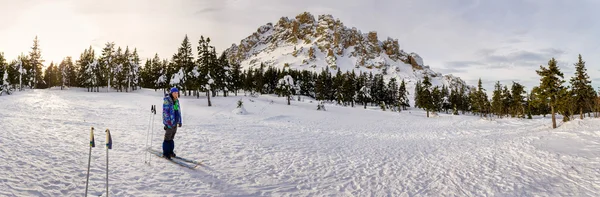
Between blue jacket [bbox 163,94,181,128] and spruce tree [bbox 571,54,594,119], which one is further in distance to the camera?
spruce tree [bbox 571,54,594,119]

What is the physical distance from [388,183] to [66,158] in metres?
9.24

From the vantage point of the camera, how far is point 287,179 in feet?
24.9

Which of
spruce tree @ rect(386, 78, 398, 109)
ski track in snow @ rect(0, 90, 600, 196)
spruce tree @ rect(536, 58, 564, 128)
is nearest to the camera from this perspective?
ski track in snow @ rect(0, 90, 600, 196)

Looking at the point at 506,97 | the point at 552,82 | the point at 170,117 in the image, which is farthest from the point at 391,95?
the point at 170,117

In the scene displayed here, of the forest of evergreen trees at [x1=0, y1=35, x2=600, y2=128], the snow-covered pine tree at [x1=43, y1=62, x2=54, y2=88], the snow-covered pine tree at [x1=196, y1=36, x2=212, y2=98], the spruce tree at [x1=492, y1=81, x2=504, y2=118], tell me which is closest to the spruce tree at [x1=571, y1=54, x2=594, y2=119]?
the forest of evergreen trees at [x1=0, y1=35, x2=600, y2=128]

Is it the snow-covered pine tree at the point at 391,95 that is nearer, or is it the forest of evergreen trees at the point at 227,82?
the forest of evergreen trees at the point at 227,82

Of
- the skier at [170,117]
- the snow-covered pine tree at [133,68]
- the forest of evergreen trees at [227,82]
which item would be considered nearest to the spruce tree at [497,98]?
the forest of evergreen trees at [227,82]

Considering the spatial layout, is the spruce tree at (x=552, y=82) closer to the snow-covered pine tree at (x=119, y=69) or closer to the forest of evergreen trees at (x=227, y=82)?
the forest of evergreen trees at (x=227, y=82)

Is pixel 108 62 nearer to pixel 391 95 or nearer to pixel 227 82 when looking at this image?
pixel 227 82

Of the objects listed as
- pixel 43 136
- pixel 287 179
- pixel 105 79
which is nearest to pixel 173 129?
pixel 287 179

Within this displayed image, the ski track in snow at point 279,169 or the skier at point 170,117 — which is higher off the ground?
the skier at point 170,117

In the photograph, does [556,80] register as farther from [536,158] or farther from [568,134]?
[536,158]

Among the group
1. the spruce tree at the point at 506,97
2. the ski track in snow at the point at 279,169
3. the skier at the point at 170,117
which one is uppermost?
the spruce tree at the point at 506,97

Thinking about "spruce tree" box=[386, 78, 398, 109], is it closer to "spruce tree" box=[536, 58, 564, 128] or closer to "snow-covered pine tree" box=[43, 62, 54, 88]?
"spruce tree" box=[536, 58, 564, 128]
